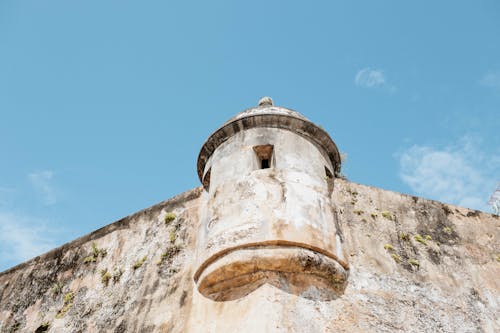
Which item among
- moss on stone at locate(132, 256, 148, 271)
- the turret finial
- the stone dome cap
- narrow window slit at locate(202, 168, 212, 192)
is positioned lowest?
moss on stone at locate(132, 256, 148, 271)

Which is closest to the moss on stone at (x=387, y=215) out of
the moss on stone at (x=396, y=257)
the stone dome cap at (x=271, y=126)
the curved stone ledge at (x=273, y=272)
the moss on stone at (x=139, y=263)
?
the moss on stone at (x=396, y=257)

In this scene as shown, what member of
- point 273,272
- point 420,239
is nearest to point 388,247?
point 420,239

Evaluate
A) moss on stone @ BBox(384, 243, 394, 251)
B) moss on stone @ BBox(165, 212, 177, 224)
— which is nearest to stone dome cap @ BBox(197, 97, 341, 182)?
moss on stone @ BBox(165, 212, 177, 224)

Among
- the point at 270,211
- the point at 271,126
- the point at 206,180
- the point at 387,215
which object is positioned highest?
the point at 271,126

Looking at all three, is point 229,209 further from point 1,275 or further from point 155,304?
point 1,275

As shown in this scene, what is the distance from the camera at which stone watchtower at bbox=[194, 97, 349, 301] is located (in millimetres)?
4699

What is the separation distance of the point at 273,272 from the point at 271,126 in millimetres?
1931

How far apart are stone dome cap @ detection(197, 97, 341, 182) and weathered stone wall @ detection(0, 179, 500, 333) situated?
57 cm

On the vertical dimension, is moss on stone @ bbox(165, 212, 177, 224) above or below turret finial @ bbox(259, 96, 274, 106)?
below

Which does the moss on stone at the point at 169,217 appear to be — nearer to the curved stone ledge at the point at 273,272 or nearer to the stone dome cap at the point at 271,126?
the stone dome cap at the point at 271,126

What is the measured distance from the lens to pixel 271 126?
5.98 m

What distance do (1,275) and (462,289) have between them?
691cm

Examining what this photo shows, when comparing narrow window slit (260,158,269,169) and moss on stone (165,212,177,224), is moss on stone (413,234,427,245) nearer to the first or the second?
narrow window slit (260,158,269,169)

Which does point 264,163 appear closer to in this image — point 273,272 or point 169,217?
point 273,272
